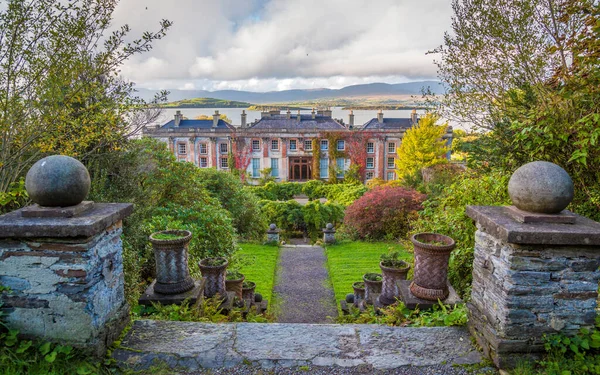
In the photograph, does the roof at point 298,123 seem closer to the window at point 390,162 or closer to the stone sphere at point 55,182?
the window at point 390,162

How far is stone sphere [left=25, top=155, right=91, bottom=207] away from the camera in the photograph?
3.14 meters

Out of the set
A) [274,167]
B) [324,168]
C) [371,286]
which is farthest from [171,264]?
[324,168]

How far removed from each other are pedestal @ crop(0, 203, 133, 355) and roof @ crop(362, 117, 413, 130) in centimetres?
3544

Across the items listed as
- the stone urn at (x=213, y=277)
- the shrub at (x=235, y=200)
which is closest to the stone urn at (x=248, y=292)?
the stone urn at (x=213, y=277)

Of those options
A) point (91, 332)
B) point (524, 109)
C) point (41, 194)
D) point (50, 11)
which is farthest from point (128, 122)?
point (524, 109)

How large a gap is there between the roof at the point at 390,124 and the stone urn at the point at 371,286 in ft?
102

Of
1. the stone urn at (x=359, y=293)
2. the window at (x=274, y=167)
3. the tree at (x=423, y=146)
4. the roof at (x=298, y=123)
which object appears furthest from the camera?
the roof at (x=298, y=123)

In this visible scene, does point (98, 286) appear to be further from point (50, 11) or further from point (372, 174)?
point (372, 174)

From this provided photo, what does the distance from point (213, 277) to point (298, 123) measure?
3262 centimetres

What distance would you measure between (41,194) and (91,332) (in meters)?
1.23

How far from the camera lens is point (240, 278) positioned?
267 inches

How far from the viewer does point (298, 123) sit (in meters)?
37.5

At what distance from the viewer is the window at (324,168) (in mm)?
36950

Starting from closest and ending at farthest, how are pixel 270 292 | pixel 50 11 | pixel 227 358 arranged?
pixel 227 358 → pixel 50 11 → pixel 270 292
